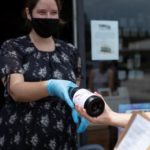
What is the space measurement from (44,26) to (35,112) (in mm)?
458

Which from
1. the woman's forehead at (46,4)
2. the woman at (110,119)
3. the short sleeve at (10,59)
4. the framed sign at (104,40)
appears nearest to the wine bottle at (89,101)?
the woman at (110,119)

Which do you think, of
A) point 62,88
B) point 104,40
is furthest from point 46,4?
point 104,40

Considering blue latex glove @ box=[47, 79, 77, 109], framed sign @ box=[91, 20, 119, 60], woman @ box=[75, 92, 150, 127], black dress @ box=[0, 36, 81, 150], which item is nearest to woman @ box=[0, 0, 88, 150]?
black dress @ box=[0, 36, 81, 150]

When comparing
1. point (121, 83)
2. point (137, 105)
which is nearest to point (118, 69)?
point (121, 83)

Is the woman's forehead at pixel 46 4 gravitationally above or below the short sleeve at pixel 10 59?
above

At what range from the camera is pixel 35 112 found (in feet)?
7.88

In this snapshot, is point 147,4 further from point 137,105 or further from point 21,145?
point 21,145

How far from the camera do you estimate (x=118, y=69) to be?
15.2 feet

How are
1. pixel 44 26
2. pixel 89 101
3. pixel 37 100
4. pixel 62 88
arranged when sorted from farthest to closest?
pixel 44 26 → pixel 37 100 → pixel 62 88 → pixel 89 101

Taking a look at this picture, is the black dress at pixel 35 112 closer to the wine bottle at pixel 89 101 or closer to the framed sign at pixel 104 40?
the wine bottle at pixel 89 101

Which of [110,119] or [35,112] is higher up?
[110,119]

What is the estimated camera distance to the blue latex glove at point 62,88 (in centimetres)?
168

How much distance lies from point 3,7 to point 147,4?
68.5 inches

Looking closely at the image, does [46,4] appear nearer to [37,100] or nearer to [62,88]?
[37,100]
